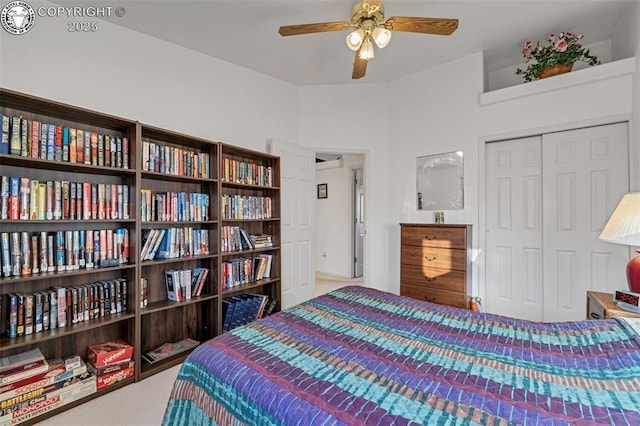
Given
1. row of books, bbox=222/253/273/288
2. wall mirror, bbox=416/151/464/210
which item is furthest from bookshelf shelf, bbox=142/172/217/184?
wall mirror, bbox=416/151/464/210

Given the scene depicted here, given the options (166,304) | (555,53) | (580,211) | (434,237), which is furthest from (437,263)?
(166,304)

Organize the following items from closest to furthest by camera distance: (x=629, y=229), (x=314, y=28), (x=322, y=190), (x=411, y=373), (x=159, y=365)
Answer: (x=411, y=373) → (x=629, y=229) → (x=314, y=28) → (x=159, y=365) → (x=322, y=190)

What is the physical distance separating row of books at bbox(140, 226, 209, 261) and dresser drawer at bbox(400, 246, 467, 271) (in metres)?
2.12

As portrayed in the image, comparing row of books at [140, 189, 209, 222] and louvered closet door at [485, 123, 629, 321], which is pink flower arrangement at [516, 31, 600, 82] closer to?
louvered closet door at [485, 123, 629, 321]

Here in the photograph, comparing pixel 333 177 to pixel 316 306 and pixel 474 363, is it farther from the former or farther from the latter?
pixel 474 363

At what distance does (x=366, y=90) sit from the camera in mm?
3996

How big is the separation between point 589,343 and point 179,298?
8.61ft

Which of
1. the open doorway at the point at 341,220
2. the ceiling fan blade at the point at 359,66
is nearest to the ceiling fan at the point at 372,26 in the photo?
the ceiling fan blade at the point at 359,66

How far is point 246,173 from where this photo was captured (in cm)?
309

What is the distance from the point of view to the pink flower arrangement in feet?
8.92

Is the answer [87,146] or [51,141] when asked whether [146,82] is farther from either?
[51,141]

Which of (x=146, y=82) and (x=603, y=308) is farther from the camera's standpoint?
(x=146, y=82)

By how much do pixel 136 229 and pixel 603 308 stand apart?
3.09 m

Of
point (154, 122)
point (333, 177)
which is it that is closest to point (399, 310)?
point (154, 122)
